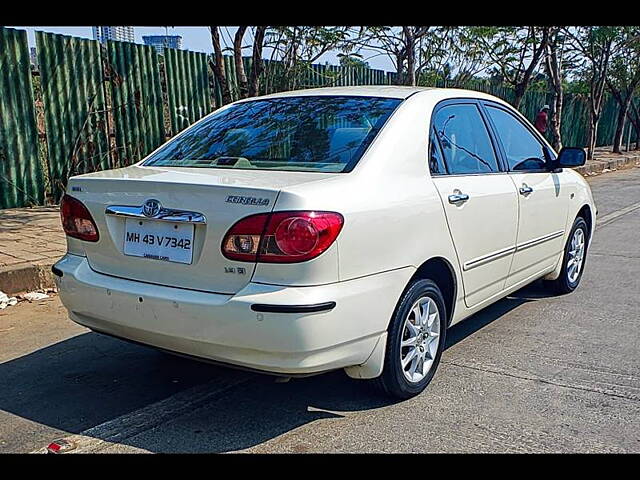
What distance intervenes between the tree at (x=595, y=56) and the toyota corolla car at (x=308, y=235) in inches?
666

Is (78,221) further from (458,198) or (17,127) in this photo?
(17,127)

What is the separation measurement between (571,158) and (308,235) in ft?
9.43

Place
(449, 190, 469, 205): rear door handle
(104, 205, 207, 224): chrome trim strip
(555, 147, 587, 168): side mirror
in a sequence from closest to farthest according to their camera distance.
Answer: (104, 205, 207, 224): chrome trim strip
(449, 190, 469, 205): rear door handle
(555, 147, 587, 168): side mirror

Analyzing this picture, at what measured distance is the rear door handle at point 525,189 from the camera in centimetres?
429

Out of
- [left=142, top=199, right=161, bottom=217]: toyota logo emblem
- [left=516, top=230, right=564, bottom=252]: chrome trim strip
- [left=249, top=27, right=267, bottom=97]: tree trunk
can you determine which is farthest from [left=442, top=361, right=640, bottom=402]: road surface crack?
[left=249, top=27, right=267, bottom=97]: tree trunk

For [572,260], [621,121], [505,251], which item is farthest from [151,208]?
[621,121]

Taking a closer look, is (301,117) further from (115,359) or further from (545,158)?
(545,158)

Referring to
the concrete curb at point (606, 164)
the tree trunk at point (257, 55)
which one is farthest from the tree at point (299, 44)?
the concrete curb at point (606, 164)

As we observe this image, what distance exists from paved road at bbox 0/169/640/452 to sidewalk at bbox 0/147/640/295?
581mm

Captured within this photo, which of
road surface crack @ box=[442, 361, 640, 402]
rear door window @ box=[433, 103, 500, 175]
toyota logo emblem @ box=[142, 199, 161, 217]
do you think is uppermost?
rear door window @ box=[433, 103, 500, 175]

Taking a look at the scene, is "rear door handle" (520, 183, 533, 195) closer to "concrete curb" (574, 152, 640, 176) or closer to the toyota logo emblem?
the toyota logo emblem

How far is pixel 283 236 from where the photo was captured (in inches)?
105

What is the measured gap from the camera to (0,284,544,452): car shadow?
3.00 metres

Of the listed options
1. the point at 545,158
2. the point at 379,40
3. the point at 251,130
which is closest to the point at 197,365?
the point at 251,130
